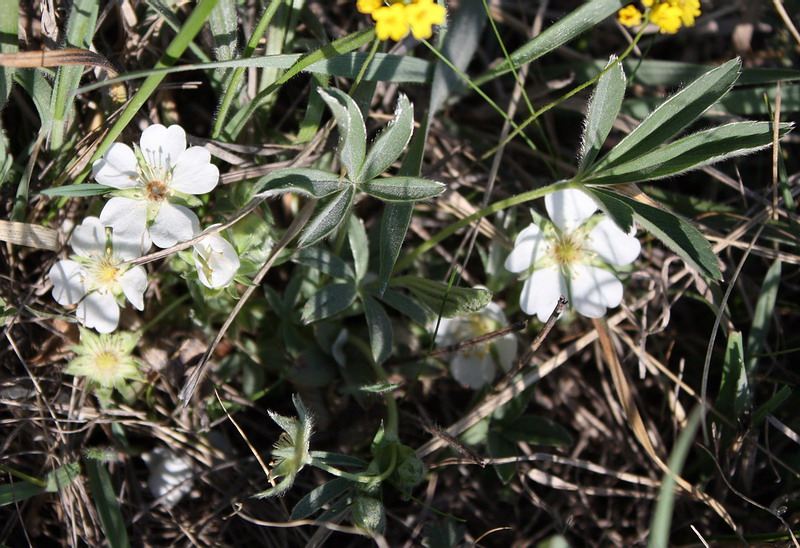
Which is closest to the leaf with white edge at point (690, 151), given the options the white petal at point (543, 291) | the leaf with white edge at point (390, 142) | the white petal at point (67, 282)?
the white petal at point (543, 291)

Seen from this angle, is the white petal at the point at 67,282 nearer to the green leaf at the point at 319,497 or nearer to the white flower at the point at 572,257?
the green leaf at the point at 319,497

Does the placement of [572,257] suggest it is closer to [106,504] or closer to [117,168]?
[117,168]

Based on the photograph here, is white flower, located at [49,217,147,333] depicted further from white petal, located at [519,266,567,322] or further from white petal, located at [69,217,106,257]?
white petal, located at [519,266,567,322]

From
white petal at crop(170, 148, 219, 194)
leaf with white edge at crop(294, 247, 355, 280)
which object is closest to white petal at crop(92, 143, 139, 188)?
white petal at crop(170, 148, 219, 194)

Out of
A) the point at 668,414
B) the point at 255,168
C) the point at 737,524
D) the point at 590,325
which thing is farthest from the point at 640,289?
the point at 255,168

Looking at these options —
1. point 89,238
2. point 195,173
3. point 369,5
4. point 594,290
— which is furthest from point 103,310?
point 594,290

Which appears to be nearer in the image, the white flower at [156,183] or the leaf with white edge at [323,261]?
the white flower at [156,183]
